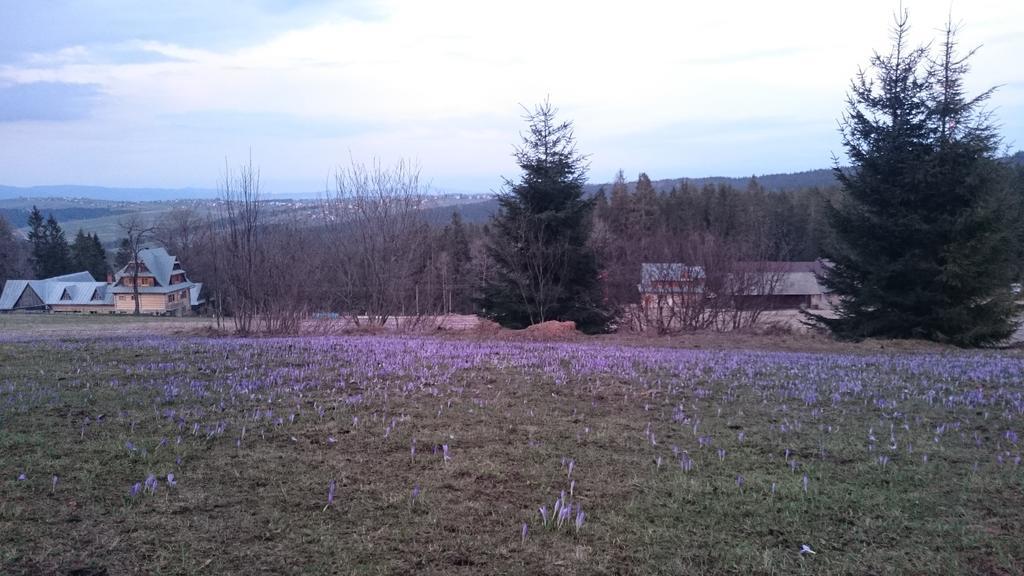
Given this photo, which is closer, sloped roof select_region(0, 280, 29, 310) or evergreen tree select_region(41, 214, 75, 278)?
sloped roof select_region(0, 280, 29, 310)

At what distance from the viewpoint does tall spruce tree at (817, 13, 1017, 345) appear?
19.0 meters

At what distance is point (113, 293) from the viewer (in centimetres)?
7375

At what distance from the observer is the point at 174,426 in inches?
216

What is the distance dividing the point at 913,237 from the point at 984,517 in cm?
1907

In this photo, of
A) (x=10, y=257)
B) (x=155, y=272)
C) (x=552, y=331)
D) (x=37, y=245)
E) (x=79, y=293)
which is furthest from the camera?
(x=37, y=245)

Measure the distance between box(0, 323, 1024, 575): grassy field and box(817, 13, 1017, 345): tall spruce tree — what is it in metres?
13.1

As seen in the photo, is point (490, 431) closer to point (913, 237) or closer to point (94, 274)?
point (913, 237)

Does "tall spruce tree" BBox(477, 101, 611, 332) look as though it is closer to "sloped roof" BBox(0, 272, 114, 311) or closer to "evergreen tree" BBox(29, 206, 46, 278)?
"sloped roof" BBox(0, 272, 114, 311)

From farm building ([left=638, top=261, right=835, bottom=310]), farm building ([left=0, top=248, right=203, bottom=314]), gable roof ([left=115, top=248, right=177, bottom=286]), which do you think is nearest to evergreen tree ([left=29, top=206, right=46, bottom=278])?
farm building ([left=0, top=248, right=203, bottom=314])

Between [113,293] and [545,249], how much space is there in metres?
68.7

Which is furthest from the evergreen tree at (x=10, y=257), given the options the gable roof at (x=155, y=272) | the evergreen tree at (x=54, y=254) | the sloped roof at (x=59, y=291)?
the gable roof at (x=155, y=272)

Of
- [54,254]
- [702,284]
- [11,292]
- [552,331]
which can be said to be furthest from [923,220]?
[54,254]

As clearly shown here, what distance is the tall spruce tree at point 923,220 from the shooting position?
1903 cm

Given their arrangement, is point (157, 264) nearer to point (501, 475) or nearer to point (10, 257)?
point (10, 257)
